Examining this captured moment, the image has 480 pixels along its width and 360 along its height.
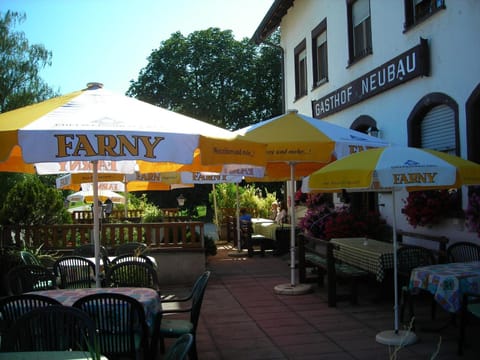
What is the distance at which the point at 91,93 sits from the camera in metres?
5.49

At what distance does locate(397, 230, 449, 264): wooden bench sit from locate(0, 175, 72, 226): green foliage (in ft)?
23.2

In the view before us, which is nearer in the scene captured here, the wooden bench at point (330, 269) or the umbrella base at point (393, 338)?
the umbrella base at point (393, 338)

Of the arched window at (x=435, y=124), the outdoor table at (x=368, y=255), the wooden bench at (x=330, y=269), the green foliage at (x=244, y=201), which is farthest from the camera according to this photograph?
the green foliage at (x=244, y=201)

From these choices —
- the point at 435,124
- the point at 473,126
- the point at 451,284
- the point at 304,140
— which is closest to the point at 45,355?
the point at 451,284

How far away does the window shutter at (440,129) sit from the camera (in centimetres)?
855

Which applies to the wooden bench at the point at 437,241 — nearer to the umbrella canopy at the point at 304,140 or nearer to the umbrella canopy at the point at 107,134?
the umbrella canopy at the point at 304,140

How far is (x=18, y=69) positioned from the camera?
2422 cm

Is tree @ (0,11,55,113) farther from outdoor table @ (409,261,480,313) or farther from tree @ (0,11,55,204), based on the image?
outdoor table @ (409,261,480,313)

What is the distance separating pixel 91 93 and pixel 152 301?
237 centimetres

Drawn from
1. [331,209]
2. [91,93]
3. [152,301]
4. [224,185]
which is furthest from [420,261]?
[224,185]

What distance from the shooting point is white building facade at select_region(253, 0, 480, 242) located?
7.90m

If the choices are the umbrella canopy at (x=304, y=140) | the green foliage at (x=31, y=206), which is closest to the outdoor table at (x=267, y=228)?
the green foliage at (x=31, y=206)

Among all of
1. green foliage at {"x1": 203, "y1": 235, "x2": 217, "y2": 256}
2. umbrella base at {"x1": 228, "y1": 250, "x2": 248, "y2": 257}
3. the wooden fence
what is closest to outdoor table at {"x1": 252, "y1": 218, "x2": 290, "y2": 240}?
umbrella base at {"x1": 228, "y1": 250, "x2": 248, "y2": 257}

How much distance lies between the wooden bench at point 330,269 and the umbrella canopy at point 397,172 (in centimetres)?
182
